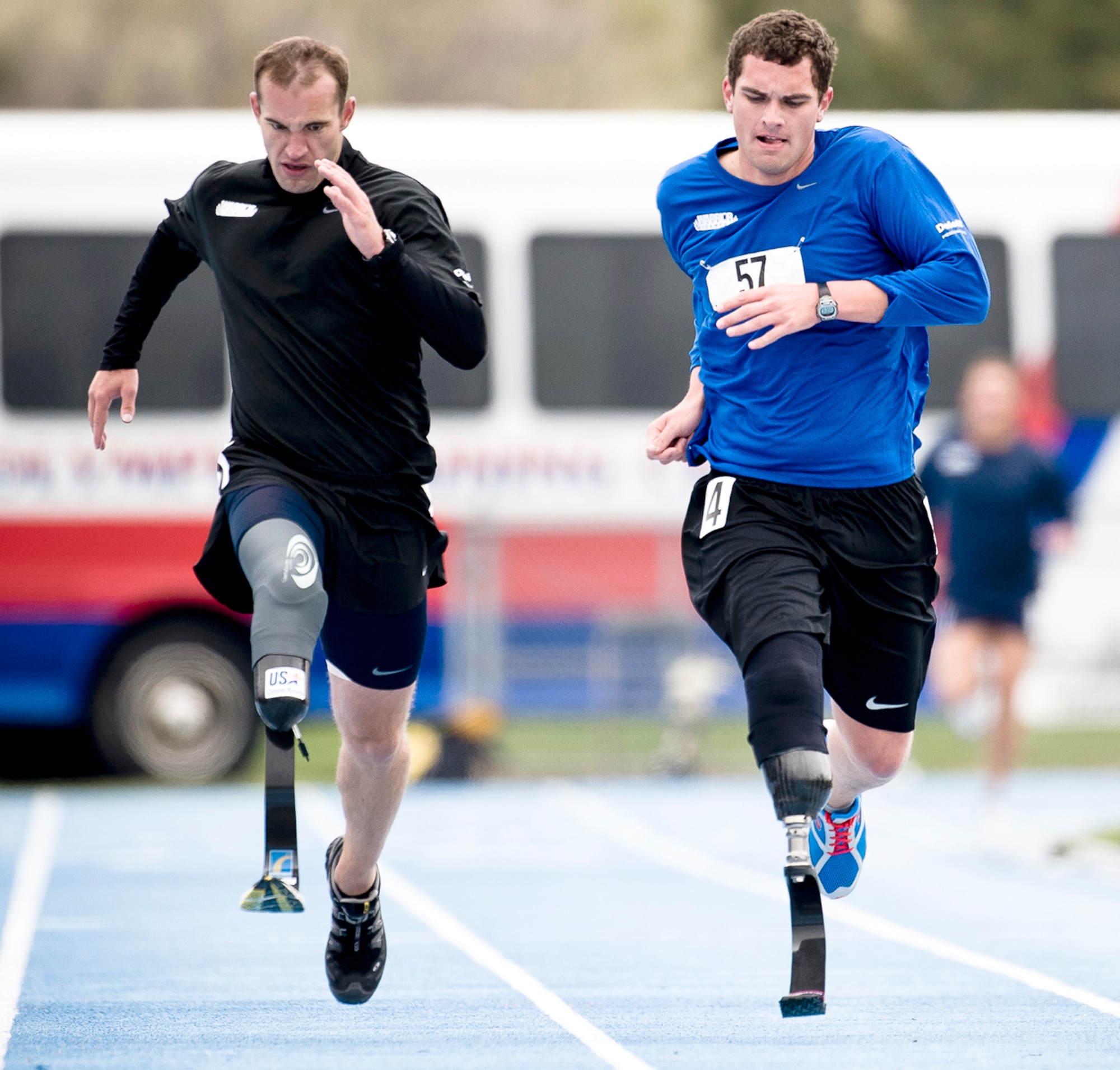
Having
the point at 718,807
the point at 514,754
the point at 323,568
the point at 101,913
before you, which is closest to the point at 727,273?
the point at 323,568

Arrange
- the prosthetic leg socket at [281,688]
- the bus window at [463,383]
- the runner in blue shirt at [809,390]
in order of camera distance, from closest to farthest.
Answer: the prosthetic leg socket at [281,688], the runner in blue shirt at [809,390], the bus window at [463,383]

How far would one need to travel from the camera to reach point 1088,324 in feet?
51.4

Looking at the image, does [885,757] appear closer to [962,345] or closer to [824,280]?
[824,280]

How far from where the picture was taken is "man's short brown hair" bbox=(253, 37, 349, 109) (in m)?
5.46

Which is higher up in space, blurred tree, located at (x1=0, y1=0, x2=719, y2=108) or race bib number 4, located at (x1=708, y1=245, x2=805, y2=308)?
blurred tree, located at (x1=0, y1=0, x2=719, y2=108)

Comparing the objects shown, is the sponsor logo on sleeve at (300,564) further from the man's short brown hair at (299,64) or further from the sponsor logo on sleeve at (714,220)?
the sponsor logo on sleeve at (714,220)

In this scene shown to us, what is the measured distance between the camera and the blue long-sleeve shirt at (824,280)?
18.2 ft

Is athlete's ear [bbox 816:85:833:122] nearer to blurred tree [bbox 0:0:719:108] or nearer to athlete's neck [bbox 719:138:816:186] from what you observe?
athlete's neck [bbox 719:138:816:186]

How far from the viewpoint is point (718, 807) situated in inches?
518

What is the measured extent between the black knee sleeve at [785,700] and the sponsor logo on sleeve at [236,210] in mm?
1776

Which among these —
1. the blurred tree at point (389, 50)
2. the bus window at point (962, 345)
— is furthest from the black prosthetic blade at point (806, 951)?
the blurred tree at point (389, 50)

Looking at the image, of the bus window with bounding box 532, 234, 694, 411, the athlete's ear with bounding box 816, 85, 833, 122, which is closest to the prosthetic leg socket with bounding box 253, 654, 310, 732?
the athlete's ear with bounding box 816, 85, 833, 122

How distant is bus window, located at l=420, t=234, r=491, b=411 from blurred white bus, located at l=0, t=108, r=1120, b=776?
2 cm

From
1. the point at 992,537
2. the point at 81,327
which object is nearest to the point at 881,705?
the point at 992,537
